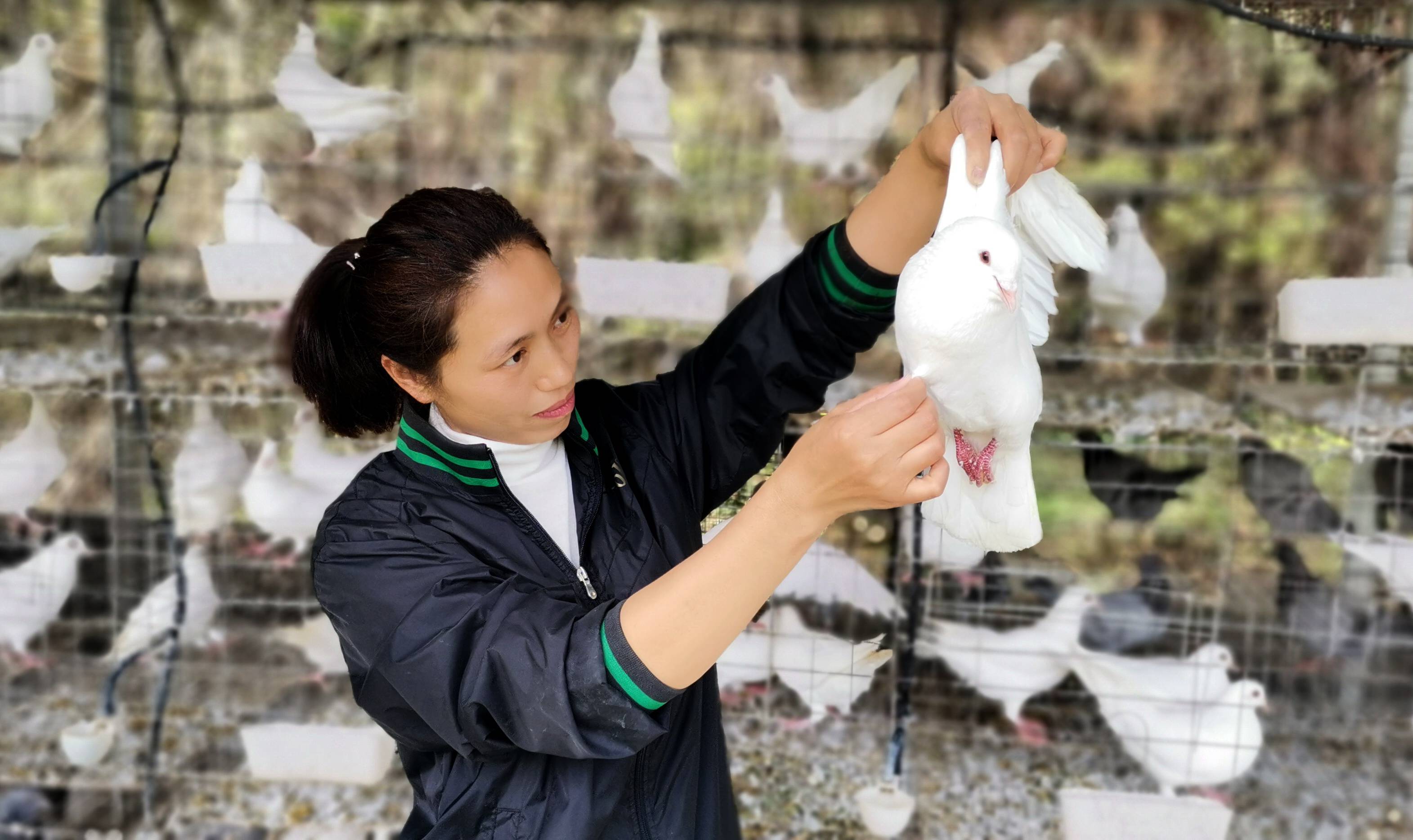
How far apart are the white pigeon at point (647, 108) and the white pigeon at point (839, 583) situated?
0.71 meters

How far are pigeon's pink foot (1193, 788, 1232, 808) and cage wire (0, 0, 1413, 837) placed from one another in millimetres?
63

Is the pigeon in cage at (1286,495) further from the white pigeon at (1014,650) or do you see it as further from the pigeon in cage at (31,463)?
the pigeon in cage at (31,463)

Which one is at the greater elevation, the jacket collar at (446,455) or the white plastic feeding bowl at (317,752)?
the jacket collar at (446,455)

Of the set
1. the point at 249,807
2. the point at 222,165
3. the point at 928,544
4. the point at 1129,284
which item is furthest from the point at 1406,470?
the point at 222,165

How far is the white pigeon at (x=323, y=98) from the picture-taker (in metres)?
1.62

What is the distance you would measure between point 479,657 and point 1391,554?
162cm

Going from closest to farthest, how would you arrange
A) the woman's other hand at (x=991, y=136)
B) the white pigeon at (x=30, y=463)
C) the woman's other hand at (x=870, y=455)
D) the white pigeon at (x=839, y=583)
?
the woman's other hand at (x=870, y=455) < the woman's other hand at (x=991, y=136) < the white pigeon at (x=839, y=583) < the white pigeon at (x=30, y=463)

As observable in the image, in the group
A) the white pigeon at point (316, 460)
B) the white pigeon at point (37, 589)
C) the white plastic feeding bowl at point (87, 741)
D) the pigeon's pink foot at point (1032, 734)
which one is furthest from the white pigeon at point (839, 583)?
the white pigeon at point (37, 589)

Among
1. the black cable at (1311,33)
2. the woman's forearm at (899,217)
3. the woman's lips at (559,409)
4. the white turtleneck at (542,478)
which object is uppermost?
the black cable at (1311,33)

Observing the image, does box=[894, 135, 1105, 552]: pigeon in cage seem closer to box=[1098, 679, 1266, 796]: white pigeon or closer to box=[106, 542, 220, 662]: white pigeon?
box=[1098, 679, 1266, 796]: white pigeon

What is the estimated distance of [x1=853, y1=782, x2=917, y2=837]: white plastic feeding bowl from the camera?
160 cm

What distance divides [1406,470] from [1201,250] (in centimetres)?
62

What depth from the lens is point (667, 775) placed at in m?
0.83

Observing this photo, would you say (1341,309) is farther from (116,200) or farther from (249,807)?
(116,200)
